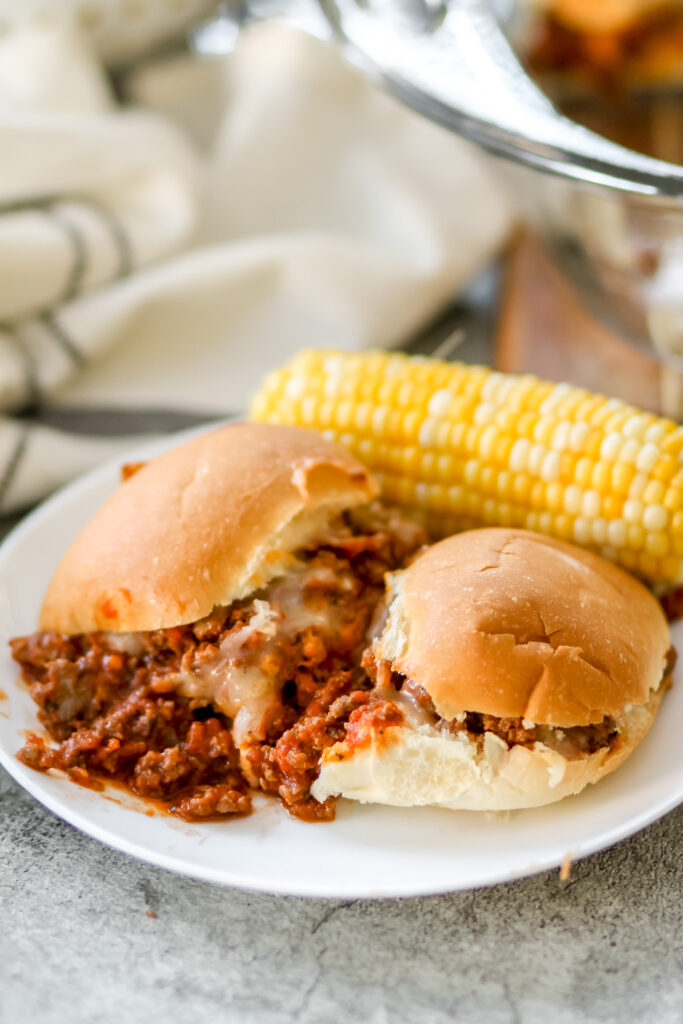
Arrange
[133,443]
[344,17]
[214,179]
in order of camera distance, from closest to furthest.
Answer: [344,17] → [133,443] → [214,179]

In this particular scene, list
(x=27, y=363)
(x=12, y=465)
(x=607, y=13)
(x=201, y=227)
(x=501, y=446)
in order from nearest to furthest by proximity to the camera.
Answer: (x=501, y=446), (x=12, y=465), (x=27, y=363), (x=201, y=227), (x=607, y=13)

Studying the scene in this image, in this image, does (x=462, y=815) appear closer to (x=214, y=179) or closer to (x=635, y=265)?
(x=635, y=265)

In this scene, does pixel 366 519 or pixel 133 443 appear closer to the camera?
pixel 366 519

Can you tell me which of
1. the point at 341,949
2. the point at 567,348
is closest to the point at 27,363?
the point at 567,348

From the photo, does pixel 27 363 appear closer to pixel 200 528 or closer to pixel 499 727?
pixel 200 528

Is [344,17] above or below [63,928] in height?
above

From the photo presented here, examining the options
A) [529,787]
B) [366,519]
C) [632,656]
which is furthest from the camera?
[366,519]

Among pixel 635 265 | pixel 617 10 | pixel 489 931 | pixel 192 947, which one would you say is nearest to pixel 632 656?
pixel 489 931
